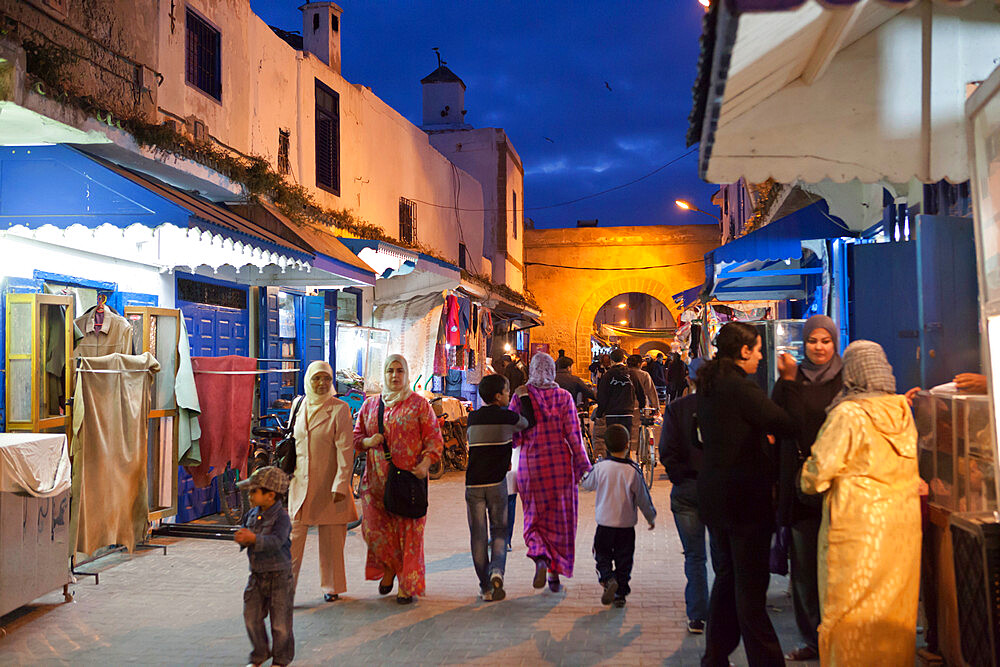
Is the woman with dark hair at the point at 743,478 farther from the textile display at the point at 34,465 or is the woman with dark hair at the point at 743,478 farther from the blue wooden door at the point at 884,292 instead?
the textile display at the point at 34,465

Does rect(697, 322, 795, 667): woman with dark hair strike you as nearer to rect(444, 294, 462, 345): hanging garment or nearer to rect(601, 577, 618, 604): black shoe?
rect(601, 577, 618, 604): black shoe

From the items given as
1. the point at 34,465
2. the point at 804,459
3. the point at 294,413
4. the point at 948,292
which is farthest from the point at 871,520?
the point at 34,465

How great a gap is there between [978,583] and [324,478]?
13.4ft

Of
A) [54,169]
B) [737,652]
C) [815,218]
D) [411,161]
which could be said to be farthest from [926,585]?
[411,161]

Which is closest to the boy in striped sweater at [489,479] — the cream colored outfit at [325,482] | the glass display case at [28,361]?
the cream colored outfit at [325,482]

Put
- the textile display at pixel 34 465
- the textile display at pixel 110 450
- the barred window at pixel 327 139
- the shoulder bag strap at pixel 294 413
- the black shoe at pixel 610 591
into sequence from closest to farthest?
the textile display at pixel 34 465, the black shoe at pixel 610 591, the shoulder bag strap at pixel 294 413, the textile display at pixel 110 450, the barred window at pixel 327 139

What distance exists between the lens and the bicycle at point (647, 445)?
10875 mm

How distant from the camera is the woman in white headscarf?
5930 mm

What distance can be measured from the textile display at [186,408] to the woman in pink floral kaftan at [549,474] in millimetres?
3068

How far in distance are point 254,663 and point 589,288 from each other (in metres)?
30.5

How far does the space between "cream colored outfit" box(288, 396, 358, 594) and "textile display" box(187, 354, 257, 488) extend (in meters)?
2.16

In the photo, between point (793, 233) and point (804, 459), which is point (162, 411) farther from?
point (793, 233)

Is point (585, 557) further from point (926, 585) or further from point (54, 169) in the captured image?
point (54, 169)

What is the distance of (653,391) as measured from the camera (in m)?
11.2
